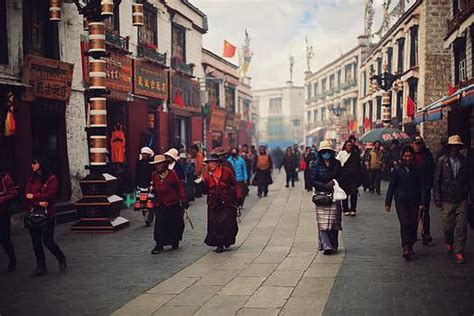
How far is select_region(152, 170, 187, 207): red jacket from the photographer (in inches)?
333

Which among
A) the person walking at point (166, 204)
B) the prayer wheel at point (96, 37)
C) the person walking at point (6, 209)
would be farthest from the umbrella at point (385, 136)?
the person walking at point (6, 209)

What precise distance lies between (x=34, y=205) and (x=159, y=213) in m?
2.23

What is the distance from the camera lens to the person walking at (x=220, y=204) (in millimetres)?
8391

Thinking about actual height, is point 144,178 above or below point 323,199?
above

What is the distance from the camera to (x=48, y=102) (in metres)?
Result: 12.4

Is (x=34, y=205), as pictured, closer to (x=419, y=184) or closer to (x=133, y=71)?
(x=419, y=184)

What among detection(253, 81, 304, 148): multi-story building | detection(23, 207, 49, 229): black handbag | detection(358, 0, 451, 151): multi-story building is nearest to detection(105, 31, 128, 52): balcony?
detection(23, 207, 49, 229): black handbag

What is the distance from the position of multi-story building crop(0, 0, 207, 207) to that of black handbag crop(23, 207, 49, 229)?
131cm

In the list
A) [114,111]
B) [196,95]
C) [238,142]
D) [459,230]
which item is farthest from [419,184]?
[238,142]

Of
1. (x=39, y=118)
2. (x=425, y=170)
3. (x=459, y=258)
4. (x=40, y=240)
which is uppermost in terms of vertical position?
(x=39, y=118)

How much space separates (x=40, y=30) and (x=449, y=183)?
10405 millimetres

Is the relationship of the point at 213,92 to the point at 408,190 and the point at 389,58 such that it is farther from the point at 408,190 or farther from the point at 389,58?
the point at 408,190

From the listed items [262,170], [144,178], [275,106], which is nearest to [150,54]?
[262,170]

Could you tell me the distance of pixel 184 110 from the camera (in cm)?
2169
